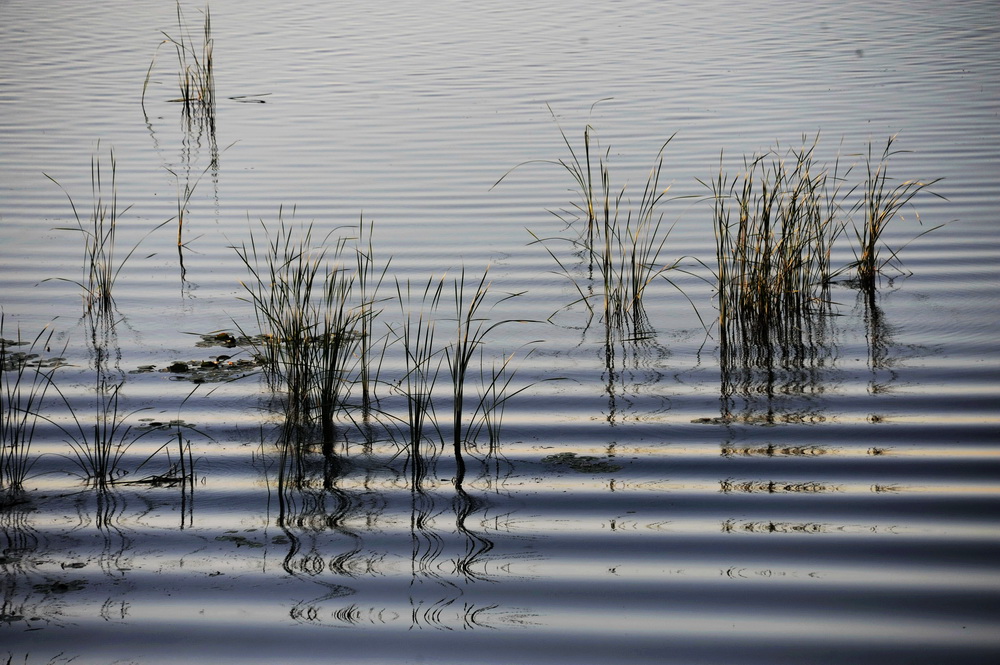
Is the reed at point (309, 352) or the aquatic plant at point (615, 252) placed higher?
the aquatic plant at point (615, 252)

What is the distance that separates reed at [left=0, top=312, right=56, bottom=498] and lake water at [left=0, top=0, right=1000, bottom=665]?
7cm

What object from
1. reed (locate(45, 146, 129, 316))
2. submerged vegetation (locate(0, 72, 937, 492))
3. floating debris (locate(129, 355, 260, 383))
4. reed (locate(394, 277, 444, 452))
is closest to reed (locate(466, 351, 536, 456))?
submerged vegetation (locate(0, 72, 937, 492))

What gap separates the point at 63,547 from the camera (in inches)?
98.8

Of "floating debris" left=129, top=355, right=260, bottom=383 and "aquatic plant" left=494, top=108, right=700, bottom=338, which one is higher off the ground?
"aquatic plant" left=494, top=108, right=700, bottom=338

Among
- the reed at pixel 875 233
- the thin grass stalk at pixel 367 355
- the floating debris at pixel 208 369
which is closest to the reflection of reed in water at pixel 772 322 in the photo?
the reed at pixel 875 233

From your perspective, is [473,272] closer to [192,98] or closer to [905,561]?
[905,561]

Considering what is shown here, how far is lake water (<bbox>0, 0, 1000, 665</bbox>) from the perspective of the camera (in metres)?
2.19

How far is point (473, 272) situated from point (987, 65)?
6.57 m

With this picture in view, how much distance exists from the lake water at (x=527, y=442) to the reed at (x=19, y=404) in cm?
7

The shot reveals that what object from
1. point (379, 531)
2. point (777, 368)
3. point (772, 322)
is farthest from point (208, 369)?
point (772, 322)

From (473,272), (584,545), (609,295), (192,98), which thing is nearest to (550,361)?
(609,295)

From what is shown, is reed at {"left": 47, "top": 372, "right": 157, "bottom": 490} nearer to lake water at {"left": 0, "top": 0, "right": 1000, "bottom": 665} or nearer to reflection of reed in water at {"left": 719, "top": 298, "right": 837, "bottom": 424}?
lake water at {"left": 0, "top": 0, "right": 1000, "bottom": 665}

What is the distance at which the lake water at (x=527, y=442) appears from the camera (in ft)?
7.17

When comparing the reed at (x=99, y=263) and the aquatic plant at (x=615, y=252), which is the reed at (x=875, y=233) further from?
the reed at (x=99, y=263)
